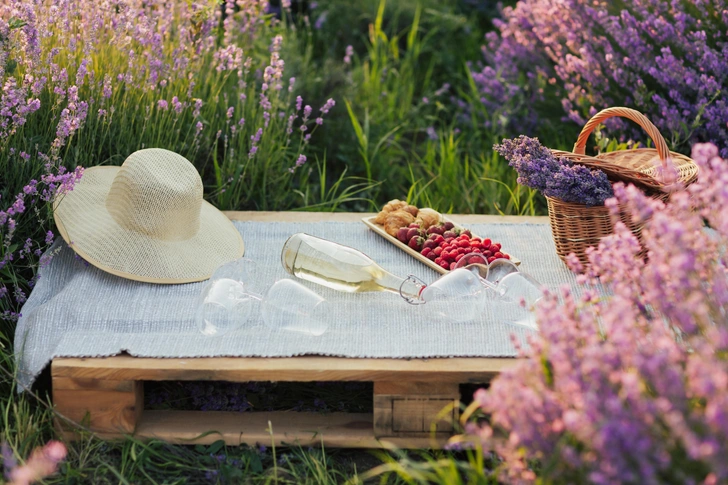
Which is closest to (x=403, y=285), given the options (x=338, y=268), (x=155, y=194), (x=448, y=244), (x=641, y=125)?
(x=338, y=268)

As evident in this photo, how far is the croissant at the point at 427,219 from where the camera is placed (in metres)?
3.13

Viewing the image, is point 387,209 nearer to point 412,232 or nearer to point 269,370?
point 412,232

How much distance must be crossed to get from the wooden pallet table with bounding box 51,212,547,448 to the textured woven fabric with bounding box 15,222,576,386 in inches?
1.7

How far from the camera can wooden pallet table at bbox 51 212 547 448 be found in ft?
7.21

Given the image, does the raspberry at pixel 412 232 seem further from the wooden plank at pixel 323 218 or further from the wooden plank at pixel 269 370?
the wooden plank at pixel 269 370

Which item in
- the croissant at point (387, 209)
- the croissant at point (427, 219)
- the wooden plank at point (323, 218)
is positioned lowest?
the wooden plank at point (323, 218)

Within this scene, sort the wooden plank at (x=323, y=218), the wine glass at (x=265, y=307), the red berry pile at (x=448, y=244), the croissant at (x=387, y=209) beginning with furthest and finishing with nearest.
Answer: the wooden plank at (x=323, y=218)
the croissant at (x=387, y=209)
the red berry pile at (x=448, y=244)
the wine glass at (x=265, y=307)

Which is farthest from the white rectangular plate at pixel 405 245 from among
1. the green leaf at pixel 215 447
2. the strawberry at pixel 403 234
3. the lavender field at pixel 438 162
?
the green leaf at pixel 215 447

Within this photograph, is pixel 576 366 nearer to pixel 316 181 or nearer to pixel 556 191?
pixel 556 191

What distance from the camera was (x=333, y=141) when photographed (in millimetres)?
4465

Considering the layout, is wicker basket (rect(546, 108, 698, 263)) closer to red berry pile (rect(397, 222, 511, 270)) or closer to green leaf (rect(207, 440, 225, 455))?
red berry pile (rect(397, 222, 511, 270))

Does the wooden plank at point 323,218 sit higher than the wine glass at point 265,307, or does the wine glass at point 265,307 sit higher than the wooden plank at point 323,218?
the wine glass at point 265,307

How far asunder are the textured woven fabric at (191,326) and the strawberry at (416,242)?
4.0 inches

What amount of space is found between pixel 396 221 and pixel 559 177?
72 centimetres
